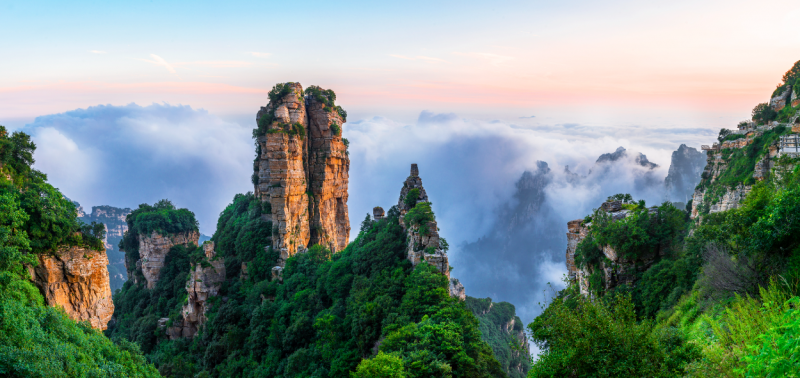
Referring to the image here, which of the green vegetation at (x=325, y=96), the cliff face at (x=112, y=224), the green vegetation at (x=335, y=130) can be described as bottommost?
the cliff face at (x=112, y=224)

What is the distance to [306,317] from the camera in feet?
114

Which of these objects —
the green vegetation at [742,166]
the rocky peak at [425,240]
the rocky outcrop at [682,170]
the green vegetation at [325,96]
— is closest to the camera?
the rocky peak at [425,240]

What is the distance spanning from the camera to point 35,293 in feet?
65.5

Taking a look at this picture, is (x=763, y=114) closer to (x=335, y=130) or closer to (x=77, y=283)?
(x=335, y=130)

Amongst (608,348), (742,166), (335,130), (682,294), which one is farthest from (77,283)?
(742,166)

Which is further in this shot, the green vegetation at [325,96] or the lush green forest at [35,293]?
the green vegetation at [325,96]

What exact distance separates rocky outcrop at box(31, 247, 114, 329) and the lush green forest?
596mm

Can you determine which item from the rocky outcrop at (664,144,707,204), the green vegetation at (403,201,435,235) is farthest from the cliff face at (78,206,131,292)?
the rocky outcrop at (664,144,707,204)

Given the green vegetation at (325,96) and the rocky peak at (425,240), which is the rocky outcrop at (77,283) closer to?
the rocky peak at (425,240)

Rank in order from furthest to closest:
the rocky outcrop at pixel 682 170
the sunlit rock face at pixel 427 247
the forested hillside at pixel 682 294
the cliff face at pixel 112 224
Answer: the rocky outcrop at pixel 682 170, the cliff face at pixel 112 224, the sunlit rock face at pixel 427 247, the forested hillside at pixel 682 294

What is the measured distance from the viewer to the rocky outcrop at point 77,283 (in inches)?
862

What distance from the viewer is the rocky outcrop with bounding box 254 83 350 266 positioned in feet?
160

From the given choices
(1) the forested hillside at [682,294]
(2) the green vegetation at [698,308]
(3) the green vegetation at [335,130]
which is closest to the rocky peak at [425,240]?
(1) the forested hillside at [682,294]

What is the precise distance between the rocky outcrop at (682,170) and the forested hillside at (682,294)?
143756mm
